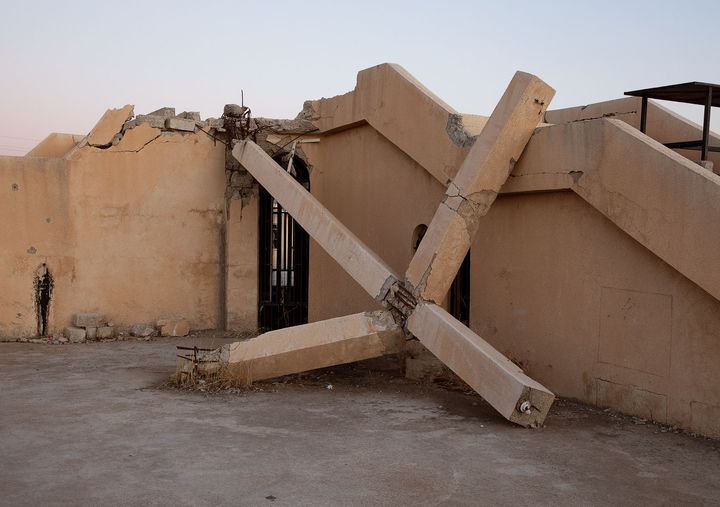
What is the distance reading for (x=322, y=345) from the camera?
23.4 feet

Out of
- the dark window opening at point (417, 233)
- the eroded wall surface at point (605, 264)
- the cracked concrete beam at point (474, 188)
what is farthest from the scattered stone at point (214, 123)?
the cracked concrete beam at point (474, 188)

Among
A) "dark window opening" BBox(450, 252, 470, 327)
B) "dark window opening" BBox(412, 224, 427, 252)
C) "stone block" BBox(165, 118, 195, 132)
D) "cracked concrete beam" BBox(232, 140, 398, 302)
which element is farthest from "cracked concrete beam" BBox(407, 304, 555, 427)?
"stone block" BBox(165, 118, 195, 132)

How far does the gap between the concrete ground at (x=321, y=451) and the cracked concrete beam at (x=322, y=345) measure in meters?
0.32

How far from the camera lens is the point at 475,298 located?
8406mm

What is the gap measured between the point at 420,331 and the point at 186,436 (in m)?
2.40

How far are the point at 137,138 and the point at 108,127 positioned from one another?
45cm

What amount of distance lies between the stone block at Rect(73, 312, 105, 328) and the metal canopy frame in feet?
26.1

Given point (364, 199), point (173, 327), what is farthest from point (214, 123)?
point (173, 327)

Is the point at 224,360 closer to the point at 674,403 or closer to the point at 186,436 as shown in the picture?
Answer: the point at 186,436

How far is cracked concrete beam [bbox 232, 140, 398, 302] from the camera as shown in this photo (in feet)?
24.8

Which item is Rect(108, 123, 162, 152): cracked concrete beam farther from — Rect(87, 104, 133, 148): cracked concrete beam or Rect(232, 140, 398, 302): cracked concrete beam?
Rect(232, 140, 398, 302): cracked concrete beam

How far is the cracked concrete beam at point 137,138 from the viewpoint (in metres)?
11.0

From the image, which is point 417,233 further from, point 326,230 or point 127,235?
point 127,235

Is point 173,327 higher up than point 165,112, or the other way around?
point 165,112
